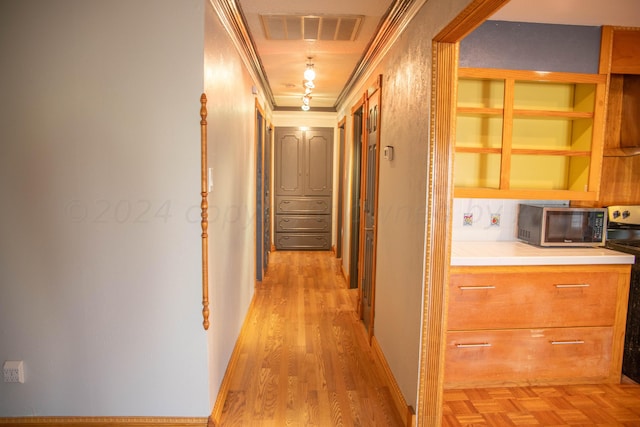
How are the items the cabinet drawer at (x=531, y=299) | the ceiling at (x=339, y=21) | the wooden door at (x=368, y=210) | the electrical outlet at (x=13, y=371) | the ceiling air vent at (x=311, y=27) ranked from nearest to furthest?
the electrical outlet at (x=13, y=371) → the ceiling at (x=339, y=21) → the cabinet drawer at (x=531, y=299) → the ceiling air vent at (x=311, y=27) → the wooden door at (x=368, y=210)

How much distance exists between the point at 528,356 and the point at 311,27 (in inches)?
110

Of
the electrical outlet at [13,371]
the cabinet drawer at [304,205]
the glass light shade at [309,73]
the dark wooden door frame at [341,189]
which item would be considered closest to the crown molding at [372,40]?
the glass light shade at [309,73]

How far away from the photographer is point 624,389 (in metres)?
2.79

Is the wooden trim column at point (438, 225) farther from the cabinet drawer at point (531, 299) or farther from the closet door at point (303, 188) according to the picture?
the closet door at point (303, 188)

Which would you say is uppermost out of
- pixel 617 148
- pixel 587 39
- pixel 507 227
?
pixel 587 39

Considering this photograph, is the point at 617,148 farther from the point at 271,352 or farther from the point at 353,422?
the point at 271,352

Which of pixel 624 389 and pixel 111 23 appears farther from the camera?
pixel 624 389

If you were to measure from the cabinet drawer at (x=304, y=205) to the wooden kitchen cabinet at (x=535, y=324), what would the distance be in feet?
15.4

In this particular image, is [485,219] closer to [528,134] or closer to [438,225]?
[528,134]

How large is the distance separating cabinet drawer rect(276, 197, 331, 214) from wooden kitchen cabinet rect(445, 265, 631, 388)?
469 centimetres

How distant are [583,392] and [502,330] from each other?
2.33ft

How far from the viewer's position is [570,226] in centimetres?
295

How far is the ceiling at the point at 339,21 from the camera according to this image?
2529 millimetres

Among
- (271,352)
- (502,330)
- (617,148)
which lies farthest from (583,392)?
(271,352)
